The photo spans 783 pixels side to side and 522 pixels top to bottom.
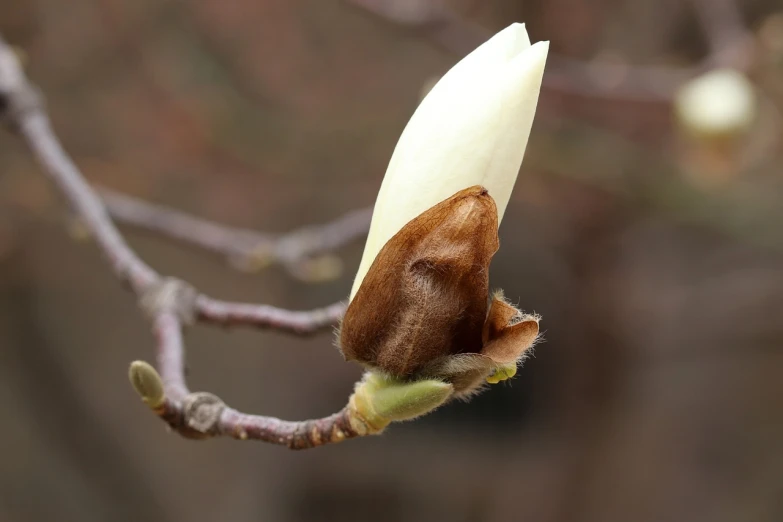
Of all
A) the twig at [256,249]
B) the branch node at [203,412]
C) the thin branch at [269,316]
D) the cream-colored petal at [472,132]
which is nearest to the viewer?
the cream-colored petal at [472,132]

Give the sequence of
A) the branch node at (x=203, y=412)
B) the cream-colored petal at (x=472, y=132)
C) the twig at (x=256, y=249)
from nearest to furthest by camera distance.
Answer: the cream-colored petal at (x=472, y=132) → the branch node at (x=203, y=412) → the twig at (x=256, y=249)

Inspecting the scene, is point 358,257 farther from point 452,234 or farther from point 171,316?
point 452,234

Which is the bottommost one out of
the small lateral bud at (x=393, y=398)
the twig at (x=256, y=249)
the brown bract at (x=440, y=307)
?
the small lateral bud at (x=393, y=398)

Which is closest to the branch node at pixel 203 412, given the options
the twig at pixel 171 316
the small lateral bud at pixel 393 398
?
the twig at pixel 171 316

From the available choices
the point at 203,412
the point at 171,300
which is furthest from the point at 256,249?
the point at 203,412

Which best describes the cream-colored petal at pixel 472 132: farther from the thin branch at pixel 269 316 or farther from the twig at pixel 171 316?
the thin branch at pixel 269 316

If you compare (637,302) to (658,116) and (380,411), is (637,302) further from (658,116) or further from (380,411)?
(380,411)

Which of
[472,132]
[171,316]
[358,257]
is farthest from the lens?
[358,257]
